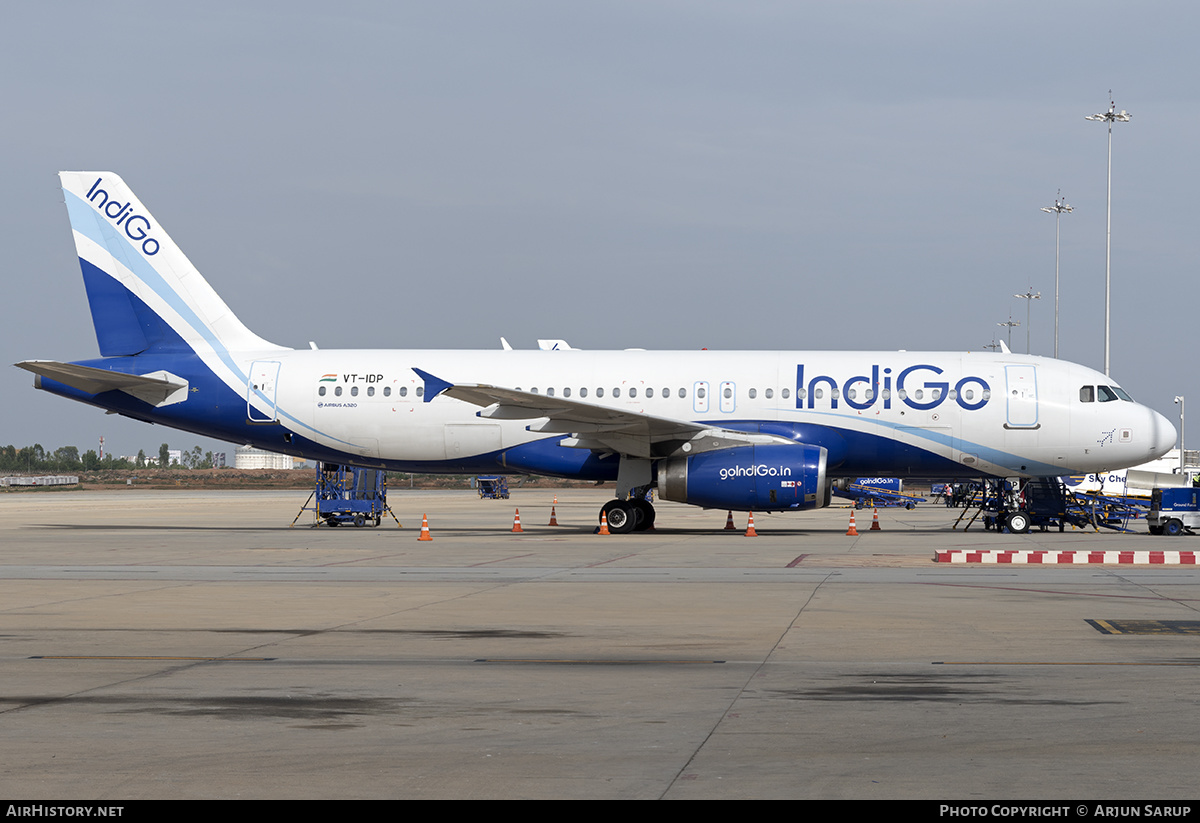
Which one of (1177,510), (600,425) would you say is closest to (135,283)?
(600,425)

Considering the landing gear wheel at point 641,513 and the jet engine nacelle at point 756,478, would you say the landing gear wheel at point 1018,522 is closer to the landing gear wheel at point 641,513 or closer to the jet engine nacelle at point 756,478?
the jet engine nacelle at point 756,478

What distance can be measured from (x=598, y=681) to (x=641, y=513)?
2073cm

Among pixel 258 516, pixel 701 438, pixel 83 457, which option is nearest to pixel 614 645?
pixel 701 438

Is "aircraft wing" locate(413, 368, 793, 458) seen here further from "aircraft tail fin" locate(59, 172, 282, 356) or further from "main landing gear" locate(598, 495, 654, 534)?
"aircraft tail fin" locate(59, 172, 282, 356)

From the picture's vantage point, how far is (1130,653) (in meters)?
10.6

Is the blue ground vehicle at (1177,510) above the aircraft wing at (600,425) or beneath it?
beneath

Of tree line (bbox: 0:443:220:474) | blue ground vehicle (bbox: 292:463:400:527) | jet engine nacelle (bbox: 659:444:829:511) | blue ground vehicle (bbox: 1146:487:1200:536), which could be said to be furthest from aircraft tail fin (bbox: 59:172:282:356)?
tree line (bbox: 0:443:220:474)

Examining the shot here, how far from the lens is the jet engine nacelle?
1078 inches

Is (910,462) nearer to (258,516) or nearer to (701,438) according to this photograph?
(701,438)

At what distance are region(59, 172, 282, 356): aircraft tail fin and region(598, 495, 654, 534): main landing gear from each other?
9737mm

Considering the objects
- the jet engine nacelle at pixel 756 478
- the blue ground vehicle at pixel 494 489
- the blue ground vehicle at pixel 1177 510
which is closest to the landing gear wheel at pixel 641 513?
the jet engine nacelle at pixel 756 478

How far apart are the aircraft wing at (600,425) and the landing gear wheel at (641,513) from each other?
143cm

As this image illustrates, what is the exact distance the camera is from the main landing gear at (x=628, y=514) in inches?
1176
